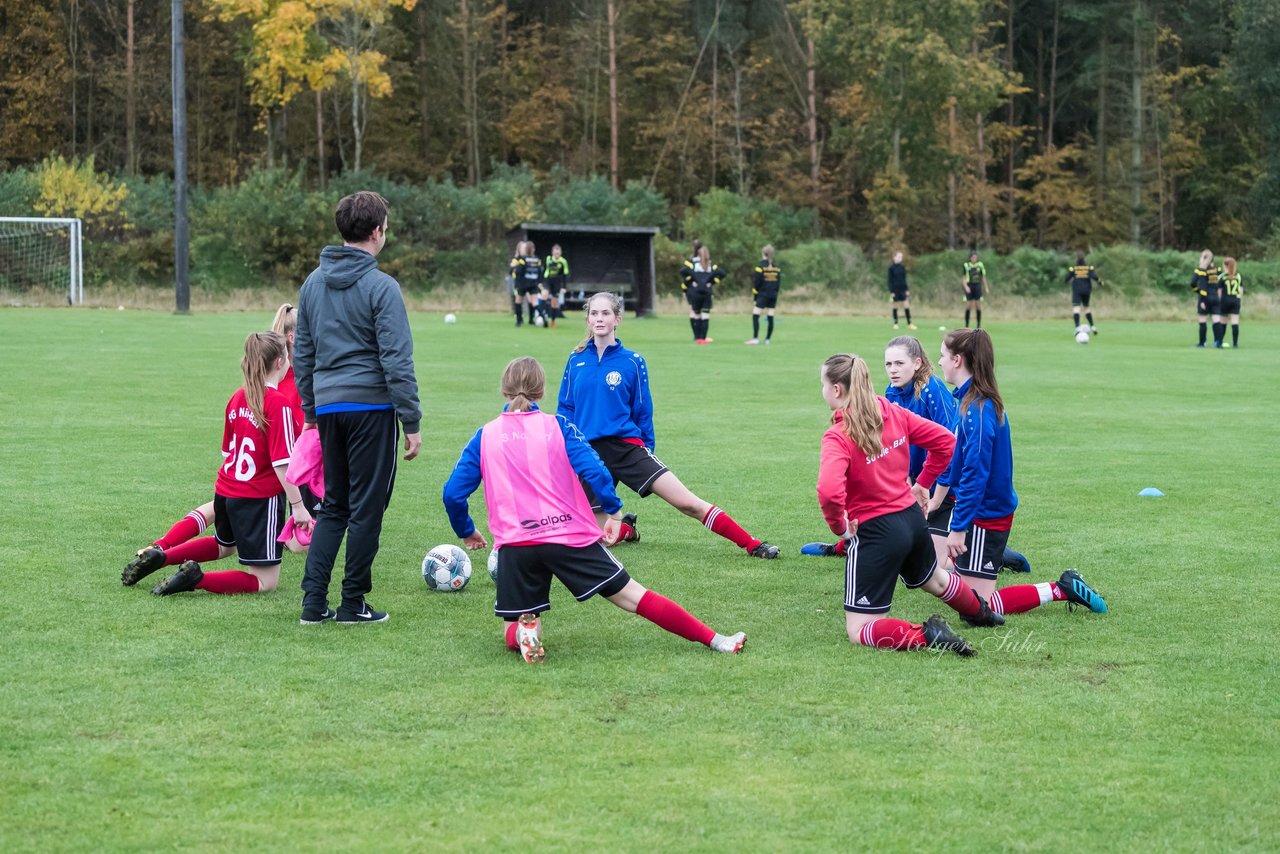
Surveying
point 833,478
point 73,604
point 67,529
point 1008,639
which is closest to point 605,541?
point 833,478

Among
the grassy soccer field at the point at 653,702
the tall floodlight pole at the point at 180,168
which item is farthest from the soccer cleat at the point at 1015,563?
the tall floodlight pole at the point at 180,168

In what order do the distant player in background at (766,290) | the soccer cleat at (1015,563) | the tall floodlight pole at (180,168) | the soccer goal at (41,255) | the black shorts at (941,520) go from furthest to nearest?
the soccer goal at (41,255), the tall floodlight pole at (180,168), the distant player in background at (766,290), the soccer cleat at (1015,563), the black shorts at (941,520)

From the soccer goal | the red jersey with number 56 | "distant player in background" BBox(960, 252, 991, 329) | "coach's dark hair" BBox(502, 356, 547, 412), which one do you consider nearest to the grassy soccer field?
the red jersey with number 56

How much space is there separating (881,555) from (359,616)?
2376mm

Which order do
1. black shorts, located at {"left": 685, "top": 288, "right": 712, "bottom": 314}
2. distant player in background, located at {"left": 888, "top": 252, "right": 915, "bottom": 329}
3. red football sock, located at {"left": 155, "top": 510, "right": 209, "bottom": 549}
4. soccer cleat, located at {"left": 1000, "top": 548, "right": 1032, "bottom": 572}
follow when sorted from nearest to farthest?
red football sock, located at {"left": 155, "top": 510, "right": 209, "bottom": 549} < soccer cleat, located at {"left": 1000, "top": 548, "right": 1032, "bottom": 572} < black shorts, located at {"left": 685, "top": 288, "right": 712, "bottom": 314} < distant player in background, located at {"left": 888, "top": 252, "right": 915, "bottom": 329}

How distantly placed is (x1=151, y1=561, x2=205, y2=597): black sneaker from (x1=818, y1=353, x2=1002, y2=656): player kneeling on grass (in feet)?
10.3

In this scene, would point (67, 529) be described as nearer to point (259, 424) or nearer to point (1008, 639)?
point (259, 424)

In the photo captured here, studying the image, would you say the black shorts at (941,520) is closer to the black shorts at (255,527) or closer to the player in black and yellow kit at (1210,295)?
the black shorts at (255,527)

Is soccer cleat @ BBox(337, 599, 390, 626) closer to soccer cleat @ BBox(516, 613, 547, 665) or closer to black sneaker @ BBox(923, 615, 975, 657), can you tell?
soccer cleat @ BBox(516, 613, 547, 665)

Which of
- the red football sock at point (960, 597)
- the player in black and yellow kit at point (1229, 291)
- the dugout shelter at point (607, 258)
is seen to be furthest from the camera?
the dugout shelter at point (607, 258)

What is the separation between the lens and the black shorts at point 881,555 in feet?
20.1

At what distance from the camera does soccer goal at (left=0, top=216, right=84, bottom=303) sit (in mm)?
39625

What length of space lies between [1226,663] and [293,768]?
3.82 meters

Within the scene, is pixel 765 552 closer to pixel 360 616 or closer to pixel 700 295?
pixel 360 616
